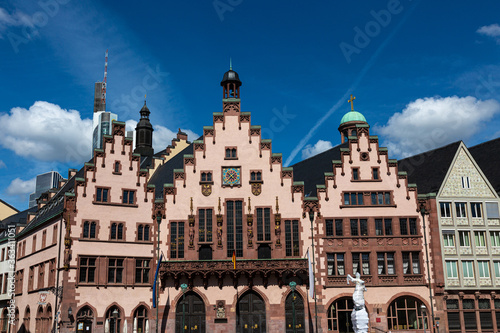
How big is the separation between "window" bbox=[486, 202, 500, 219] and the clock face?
2547cm

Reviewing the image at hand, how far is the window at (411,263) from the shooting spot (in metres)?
55.9

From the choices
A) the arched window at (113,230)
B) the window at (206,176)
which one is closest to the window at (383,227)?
the window at (206,176)

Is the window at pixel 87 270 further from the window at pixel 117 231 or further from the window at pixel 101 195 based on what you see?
the window at pixel 101 195

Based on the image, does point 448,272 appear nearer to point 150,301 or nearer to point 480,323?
point 480,323

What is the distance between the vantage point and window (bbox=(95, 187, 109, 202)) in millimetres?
55781

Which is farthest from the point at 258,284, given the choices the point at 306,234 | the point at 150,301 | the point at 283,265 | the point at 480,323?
the point at 480,323

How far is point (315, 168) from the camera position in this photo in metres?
65.8

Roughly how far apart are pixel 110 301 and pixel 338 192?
80.5 feet

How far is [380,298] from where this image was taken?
181 feet

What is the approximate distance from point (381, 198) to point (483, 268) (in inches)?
472

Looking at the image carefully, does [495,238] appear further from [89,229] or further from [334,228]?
[89,229]

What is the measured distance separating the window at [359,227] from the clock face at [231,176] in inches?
486

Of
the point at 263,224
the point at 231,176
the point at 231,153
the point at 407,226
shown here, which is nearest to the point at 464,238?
the point at 407,226

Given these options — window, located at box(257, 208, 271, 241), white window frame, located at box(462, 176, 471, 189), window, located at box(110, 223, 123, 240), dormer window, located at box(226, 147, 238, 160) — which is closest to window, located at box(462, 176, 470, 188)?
white window frame, located at box(462, 176, 471, 189)
